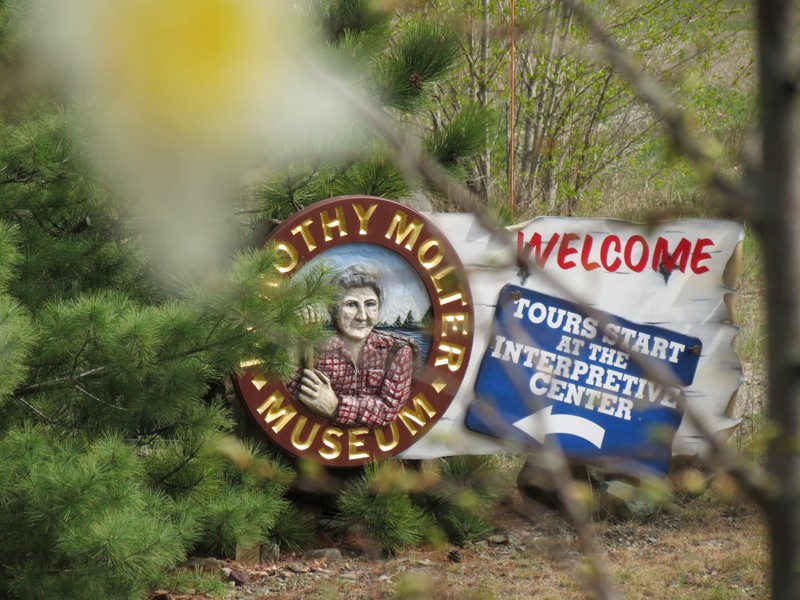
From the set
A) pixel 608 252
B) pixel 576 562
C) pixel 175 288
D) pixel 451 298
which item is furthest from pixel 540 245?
pixel 175 288

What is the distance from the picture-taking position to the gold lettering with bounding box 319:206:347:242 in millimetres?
4793

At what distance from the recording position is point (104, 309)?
342 cm

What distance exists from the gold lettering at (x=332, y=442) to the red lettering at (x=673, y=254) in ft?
6.19

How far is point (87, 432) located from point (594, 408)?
267cm

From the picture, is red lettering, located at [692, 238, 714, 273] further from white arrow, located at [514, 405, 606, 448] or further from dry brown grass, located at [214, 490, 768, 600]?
dry brown grass, located at [214, 490, 768, 600]

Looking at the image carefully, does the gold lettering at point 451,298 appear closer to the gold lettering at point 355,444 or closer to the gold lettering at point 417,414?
the gold lettering at point 417,414

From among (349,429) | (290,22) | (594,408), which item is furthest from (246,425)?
(290,22)

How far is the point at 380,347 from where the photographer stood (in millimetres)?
5047

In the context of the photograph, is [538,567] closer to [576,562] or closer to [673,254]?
[576,562]

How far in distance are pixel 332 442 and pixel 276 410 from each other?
0.31 metres

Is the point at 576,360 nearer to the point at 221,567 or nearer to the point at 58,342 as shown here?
the point at 221,567

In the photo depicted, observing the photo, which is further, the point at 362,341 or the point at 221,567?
the point at 362,341

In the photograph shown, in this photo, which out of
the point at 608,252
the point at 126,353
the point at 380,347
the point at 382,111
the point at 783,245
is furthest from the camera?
the point at 608,252

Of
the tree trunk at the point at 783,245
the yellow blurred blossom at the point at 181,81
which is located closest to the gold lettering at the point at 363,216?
the yellow blurred blossom at the point at 181,81
